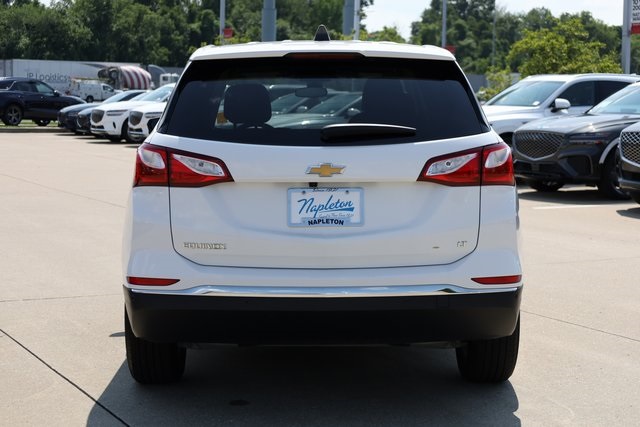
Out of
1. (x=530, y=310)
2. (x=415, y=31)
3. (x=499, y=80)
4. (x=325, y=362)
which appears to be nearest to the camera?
(x=325, y=362)

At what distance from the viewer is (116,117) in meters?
29.6

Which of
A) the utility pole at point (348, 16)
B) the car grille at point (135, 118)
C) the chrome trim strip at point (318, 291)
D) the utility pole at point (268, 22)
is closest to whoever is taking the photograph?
the chrome trim strip at point (318, 291)

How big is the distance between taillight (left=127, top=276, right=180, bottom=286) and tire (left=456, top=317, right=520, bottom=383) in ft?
4.83

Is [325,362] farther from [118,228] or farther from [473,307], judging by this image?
[118,228]

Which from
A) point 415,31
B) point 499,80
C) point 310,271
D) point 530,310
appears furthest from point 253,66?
point 415,31

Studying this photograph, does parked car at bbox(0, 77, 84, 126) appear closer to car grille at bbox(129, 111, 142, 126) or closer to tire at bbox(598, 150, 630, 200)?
car grille at bbox(129, 111, 142, 126)

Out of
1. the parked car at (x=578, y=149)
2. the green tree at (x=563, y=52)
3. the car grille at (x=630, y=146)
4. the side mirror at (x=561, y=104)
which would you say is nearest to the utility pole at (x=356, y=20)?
the green tree at (x=563, y=52)

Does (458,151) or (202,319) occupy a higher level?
(458,151)

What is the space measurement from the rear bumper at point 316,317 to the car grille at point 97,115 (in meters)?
26.0

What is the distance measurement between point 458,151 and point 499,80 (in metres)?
25.2

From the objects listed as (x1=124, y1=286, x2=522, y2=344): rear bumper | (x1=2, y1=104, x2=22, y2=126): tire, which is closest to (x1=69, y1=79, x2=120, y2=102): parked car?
(x1=2, y1=104, x2=22, y2=126): tire

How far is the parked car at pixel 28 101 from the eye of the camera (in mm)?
37094

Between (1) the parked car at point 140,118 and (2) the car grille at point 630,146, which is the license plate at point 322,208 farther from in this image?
(1) the parked car at point 140,118

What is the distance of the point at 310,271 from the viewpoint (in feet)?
15.2
